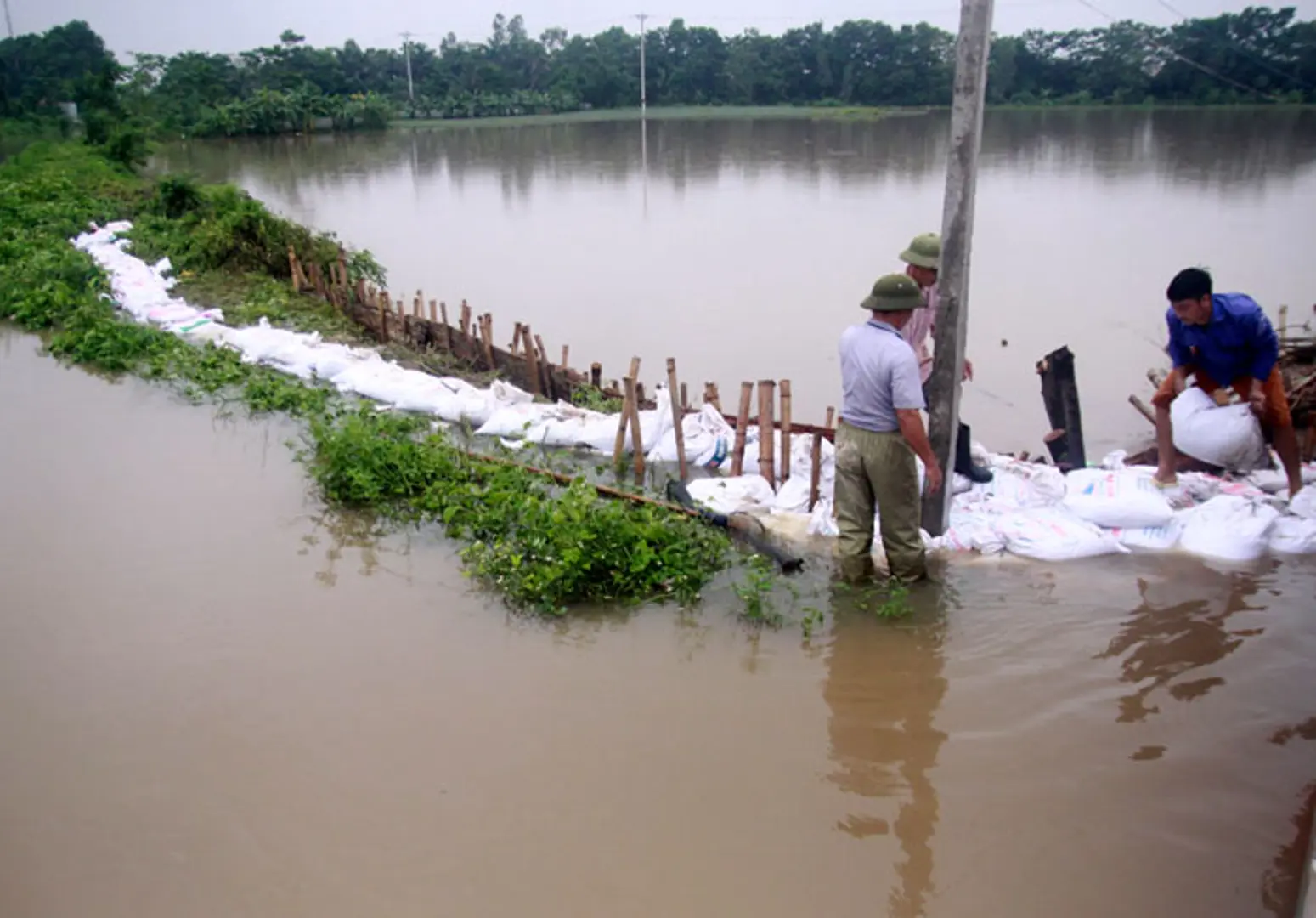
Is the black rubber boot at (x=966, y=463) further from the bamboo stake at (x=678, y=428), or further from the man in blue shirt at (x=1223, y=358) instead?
the bamboo stake at (x=678, y=428)

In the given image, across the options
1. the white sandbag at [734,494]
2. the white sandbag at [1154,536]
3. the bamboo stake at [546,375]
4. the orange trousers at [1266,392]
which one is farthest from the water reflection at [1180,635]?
the bamboo stake at [546,375]

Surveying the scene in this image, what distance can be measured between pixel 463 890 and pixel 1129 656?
2.70 metres

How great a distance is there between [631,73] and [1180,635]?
54.1m

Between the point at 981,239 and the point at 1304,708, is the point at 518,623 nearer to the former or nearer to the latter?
the point at 1304,708

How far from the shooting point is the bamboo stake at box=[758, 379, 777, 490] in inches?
209

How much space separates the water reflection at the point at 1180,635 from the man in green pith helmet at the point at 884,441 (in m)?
0.93

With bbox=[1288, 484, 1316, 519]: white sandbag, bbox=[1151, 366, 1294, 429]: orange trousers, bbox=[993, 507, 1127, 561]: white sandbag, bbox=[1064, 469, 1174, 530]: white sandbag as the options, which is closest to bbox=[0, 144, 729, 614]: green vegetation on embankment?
bbox=[993, 507, 1127, 561]: white sandbag

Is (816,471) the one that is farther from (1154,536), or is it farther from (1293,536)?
(1293,536)

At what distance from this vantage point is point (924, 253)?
14.7 feet

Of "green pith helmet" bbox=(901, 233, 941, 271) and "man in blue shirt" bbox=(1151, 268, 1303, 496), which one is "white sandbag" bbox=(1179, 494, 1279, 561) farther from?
"green pith helmet" bbox=(901, 233, 941, 271)

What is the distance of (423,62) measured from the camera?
54406 millimetres

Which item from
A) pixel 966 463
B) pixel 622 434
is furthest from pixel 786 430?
pixel 622 434

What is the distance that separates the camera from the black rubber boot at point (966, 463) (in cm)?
506

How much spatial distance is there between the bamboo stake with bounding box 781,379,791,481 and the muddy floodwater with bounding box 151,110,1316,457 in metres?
2.66
